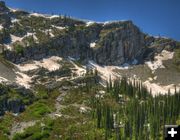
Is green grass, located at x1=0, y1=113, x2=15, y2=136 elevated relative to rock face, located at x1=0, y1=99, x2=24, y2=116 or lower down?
lower down

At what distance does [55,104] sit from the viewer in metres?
187

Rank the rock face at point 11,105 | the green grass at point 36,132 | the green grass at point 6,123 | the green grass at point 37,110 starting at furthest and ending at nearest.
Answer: the rock face at point 11,105
the green grass at point 37,110
the green grass at point 6,123
the green grass at point 36,132

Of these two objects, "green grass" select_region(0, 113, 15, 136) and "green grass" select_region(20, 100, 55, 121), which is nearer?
"green grass" select_region(0, 113, 15, 136)

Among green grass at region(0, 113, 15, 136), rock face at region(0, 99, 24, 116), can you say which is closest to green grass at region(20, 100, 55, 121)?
rock face at region(0, 99, 24, 116)

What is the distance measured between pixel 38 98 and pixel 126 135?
63500 millimetres

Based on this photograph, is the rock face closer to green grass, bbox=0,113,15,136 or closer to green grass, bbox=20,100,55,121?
green grass, bbox=20,100,55,121

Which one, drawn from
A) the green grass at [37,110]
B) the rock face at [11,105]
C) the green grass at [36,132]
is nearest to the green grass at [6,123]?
the rock face at [11,105]

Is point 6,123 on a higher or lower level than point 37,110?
lower

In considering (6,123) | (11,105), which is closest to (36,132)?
(6,123)

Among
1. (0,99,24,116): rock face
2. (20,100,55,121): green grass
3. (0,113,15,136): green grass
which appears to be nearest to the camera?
(0,113,15,136): green grass

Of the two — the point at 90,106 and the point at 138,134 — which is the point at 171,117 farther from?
the point at 90,106

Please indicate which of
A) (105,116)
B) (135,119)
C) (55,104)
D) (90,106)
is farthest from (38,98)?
(135,119)

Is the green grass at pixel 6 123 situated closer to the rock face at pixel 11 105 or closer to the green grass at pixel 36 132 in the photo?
the rock face at pixel 11 105

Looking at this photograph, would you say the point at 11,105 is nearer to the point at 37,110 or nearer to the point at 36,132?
the point at 37,110
